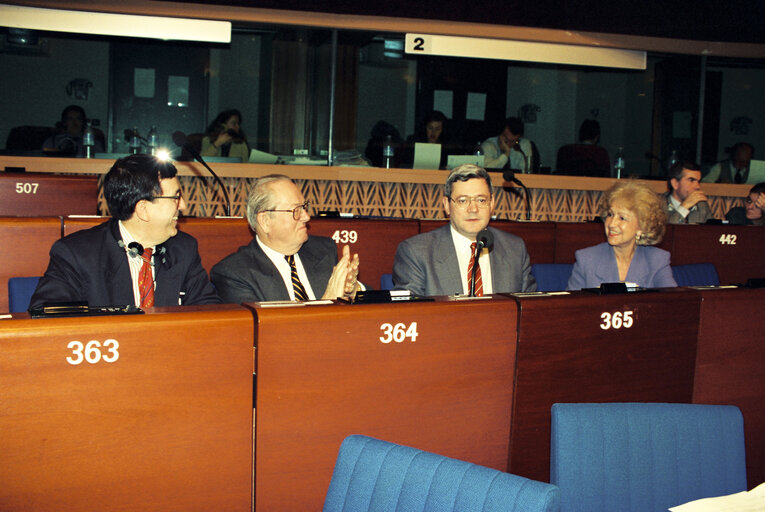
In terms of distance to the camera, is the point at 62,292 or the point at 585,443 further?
the point at 62,292

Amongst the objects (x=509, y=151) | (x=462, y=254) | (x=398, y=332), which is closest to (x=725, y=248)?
(x=462, y=254)

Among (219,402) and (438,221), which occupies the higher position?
(438,221)

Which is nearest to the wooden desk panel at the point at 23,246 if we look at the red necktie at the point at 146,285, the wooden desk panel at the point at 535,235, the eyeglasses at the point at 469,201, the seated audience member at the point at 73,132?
the red necktie at the point at 146,285

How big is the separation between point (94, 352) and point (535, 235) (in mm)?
3391

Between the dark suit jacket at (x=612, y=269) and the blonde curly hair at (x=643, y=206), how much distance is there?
0.09m

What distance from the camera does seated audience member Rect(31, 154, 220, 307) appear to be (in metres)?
2.47

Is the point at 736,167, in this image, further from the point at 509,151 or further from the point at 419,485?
the point at 419,485

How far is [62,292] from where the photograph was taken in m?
2.36

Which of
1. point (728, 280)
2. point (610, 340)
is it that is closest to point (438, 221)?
point (728, 280)

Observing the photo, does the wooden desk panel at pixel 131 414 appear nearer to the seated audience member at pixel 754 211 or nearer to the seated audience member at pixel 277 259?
the seated audience member at pixel 277 259

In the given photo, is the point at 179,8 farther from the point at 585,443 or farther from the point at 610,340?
the point at 585,443

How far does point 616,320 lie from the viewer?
214cm

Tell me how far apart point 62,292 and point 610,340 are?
1.68 m

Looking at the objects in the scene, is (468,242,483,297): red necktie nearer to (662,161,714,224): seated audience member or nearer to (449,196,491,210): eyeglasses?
(449,196,491,210): eyeglasses
